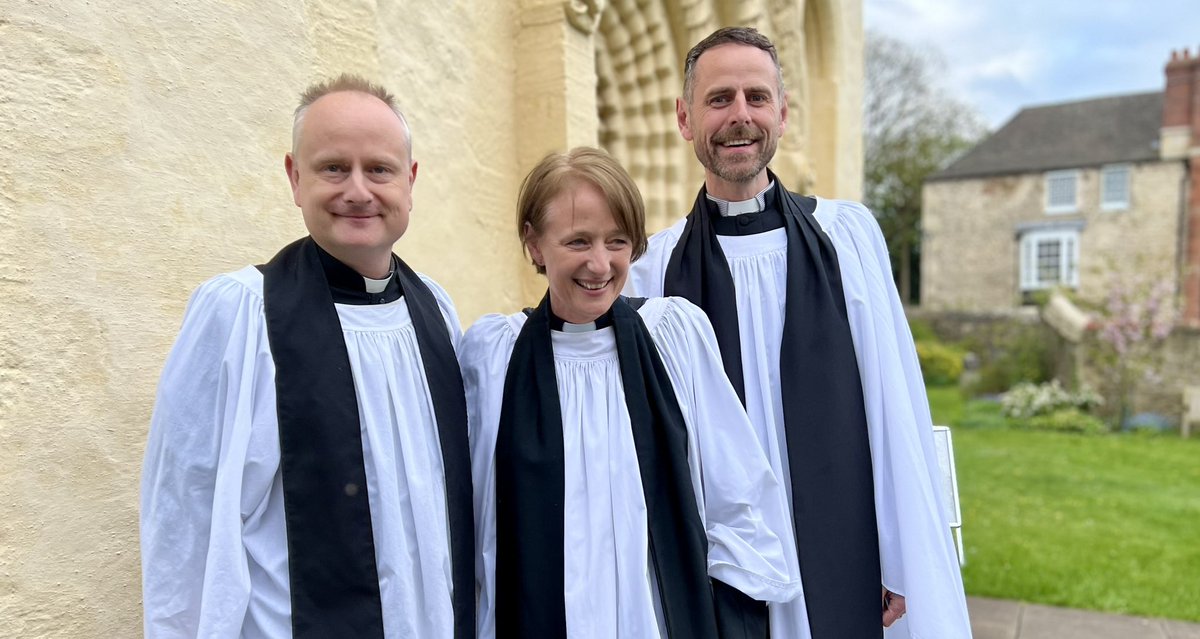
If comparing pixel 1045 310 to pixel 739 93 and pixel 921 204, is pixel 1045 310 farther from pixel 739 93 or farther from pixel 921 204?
pixel 739 93

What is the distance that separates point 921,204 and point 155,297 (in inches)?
1248

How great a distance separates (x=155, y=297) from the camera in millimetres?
2023

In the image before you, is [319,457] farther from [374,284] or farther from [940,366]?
[940,366]

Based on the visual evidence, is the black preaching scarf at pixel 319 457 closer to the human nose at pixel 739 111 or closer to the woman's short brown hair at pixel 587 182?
the woman's short brown hair at pixel 587 182

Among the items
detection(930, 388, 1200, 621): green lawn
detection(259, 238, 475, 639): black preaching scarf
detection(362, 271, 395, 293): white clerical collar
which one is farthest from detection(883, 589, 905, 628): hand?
detection(930, 388, 1200, 621): green lawn

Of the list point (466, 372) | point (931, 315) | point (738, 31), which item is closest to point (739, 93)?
point (738, 31)

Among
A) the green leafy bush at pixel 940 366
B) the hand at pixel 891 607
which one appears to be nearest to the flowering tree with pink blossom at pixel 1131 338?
the green leafy bush at pixel 940 366

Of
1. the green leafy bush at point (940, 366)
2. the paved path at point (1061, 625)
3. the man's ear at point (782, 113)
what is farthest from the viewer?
the green leafy bush at point (940, 366)

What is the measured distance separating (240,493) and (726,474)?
1.01 meters

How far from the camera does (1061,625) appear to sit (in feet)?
15.5

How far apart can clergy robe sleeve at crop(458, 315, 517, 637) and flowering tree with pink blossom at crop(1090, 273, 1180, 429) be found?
586 inches

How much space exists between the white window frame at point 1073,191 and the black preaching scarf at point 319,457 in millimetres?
29784

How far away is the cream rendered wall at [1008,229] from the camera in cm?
2488

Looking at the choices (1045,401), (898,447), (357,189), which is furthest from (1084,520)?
(357,189)
